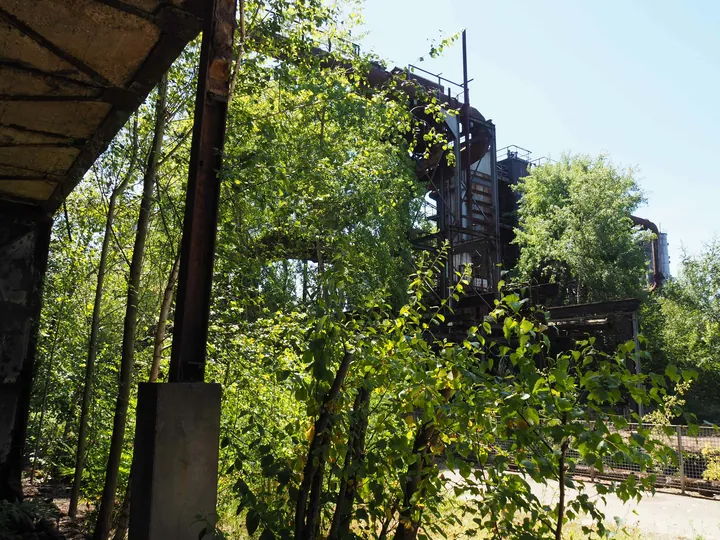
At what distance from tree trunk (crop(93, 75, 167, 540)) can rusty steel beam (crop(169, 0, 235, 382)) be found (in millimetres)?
1835

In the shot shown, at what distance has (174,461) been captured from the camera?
326 centimetres

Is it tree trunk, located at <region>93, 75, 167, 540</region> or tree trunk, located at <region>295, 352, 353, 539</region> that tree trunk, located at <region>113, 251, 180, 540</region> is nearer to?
tree trunk, located at <region>93, 75, 167, 540</region>

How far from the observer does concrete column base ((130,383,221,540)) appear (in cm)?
318

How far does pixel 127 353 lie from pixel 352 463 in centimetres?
312

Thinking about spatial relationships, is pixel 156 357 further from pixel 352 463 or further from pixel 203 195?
pixel 352 463

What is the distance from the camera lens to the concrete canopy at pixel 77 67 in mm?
3709

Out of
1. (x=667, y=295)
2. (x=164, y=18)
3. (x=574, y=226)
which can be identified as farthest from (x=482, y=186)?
(x=164, y=18)

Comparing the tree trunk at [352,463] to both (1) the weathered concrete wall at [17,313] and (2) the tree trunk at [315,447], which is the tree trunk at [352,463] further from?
(1) the weathered concrete wall at [17,313]

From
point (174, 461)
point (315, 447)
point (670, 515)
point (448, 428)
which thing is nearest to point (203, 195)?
point (174, 461)

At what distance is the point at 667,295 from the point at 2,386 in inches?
1556

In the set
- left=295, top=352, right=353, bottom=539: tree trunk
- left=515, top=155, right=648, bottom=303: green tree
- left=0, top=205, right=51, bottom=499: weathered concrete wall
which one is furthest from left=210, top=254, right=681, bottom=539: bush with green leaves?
left=515, top=155, right=648, bottom=303: green tree

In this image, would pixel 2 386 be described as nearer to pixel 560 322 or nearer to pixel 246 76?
pixel 246 76

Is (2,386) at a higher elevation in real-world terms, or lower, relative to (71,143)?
lower

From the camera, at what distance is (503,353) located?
2852mm
